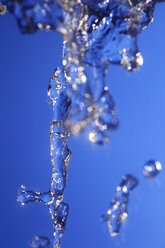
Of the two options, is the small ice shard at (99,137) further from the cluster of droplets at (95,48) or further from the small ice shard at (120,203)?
the small ice shard at (120,203)

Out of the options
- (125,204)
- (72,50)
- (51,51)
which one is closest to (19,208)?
(51,51)

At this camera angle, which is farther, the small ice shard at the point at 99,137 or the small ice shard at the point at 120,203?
the small ice shard at the point at 120,203

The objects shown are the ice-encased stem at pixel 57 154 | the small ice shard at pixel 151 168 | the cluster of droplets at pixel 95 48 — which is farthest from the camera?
the small ice shard at pixel 151 168

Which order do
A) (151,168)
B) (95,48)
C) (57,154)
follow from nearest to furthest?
(95,48), (57,154), (151,168)

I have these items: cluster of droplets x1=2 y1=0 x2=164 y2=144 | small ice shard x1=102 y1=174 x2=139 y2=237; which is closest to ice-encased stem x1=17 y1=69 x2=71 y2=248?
cluster of droplets x1=2 y1=0 x2=164 y2=144

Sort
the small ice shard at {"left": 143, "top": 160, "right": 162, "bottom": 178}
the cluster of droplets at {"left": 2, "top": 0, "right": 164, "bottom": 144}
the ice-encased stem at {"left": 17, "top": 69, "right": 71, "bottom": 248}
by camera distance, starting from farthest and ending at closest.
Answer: the small ice shard at {"left": 143, "top": 160, "right": 162, "bottom": 178}
the ice-encased stem at {"left": 17, "top": 69, "right": 71, "bottom": 248}
the cluster of droplets at {"left": 2, "top": 0, "right": 164, "bottom": 144}

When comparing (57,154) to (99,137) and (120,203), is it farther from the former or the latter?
(120,203)

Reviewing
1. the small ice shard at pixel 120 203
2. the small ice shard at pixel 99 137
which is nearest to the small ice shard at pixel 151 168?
the small ice shard at pixel 120 203

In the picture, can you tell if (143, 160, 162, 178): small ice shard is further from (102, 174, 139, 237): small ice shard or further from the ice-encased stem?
the ice-encased stem

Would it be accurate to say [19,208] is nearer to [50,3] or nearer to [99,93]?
[99,93]

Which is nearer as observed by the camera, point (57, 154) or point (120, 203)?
point (57, 154)

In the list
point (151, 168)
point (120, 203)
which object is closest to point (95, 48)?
point (151, 168)

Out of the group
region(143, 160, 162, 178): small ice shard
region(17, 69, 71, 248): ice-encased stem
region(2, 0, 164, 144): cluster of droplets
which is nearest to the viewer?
region(2, 0, 164, 144): cluster of droplets
